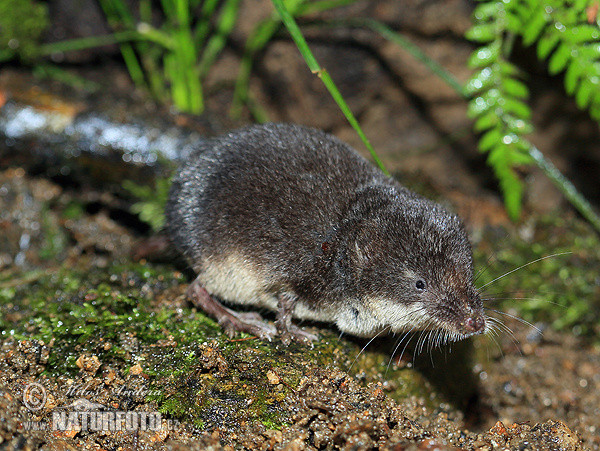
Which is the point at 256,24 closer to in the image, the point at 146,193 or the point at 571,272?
the point at 146,193

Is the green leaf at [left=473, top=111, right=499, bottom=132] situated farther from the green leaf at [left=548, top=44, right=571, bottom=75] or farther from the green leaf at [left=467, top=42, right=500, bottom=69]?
the green leaf at [left=548, top=44, right=571, bottom=75]

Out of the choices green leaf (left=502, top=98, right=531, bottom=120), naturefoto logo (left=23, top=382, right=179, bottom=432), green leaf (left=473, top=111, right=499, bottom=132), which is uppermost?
green leaf (left=502, top=98, right=531, bottom=120)

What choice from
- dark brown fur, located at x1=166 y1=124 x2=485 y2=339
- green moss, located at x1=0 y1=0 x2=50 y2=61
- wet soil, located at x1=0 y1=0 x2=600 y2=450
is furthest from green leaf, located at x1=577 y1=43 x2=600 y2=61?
green moss, located at x1=0 y1=0 x2=50 y2=61

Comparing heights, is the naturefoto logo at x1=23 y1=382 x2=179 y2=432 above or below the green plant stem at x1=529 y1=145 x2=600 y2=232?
below

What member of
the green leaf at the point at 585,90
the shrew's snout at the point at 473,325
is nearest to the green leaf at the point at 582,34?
the green leaf at the point at 585,90

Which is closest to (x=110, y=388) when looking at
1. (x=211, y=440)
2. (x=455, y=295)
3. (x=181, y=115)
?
(x=211, y=440)

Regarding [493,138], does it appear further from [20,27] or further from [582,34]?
[20,27]

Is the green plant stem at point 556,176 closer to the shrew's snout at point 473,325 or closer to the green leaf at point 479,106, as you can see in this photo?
the green leaf at point 479,106
